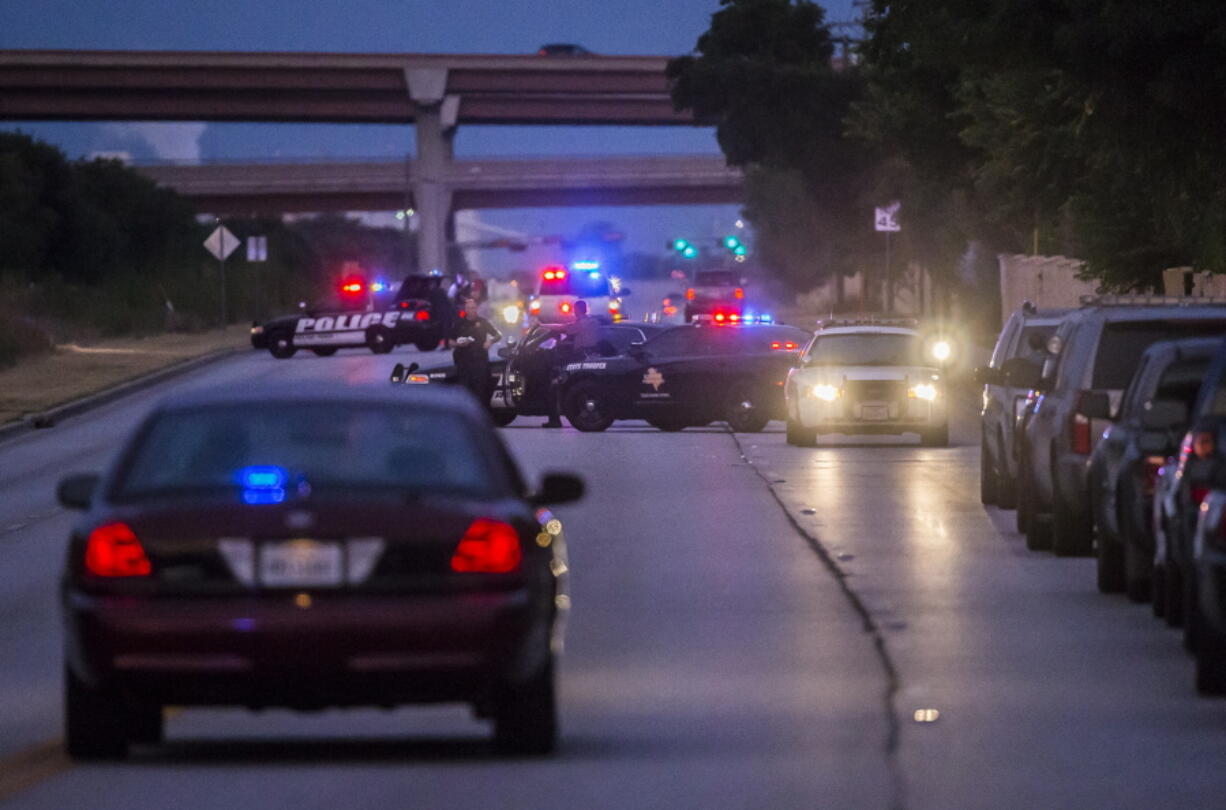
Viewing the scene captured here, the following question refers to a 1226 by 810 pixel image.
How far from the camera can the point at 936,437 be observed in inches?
1191

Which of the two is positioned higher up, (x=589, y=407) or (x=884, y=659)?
(x=589, y=407)

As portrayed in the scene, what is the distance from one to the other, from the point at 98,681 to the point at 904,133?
131ft

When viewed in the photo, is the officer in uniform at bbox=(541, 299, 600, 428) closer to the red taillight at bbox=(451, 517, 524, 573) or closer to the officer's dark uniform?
the officer's dark uniform

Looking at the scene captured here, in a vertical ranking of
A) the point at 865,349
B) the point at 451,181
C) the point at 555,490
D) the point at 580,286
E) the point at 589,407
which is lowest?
the point at 589,407

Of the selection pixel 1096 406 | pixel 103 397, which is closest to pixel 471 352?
pixel 103 397

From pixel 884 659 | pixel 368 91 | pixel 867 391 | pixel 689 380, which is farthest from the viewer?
pixel 368 91

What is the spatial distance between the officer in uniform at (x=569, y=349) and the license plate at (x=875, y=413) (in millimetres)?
5483

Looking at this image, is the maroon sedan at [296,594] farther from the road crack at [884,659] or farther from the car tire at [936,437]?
the car tire at [936,437]

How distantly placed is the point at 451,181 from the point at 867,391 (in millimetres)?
97356

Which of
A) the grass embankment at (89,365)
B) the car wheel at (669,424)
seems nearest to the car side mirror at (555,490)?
the car wheel at (669,424)

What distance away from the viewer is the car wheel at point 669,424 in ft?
111

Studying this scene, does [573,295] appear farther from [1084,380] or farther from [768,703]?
[768,703]

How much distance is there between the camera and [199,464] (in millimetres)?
9664

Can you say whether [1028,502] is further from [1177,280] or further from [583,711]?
[1177,280]
